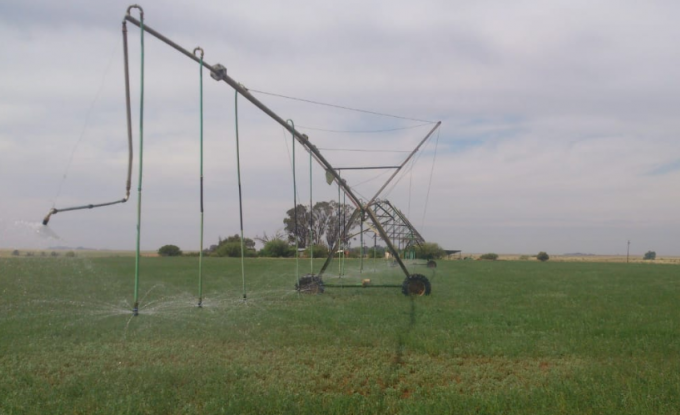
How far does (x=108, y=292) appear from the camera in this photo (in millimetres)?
15352

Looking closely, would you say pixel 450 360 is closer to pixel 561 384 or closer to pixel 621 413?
pixel 561 384

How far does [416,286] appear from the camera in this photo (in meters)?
15.1

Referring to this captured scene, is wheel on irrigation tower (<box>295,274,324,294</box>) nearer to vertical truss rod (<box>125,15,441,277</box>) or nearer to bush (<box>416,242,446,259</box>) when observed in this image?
vertical truss rod (<box>125,15,441,277</box>)

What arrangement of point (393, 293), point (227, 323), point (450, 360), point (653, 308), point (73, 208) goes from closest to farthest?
point (73, 208) < point (450, 360) < point (227, 323) < point (653, 308) < point (393, 293)

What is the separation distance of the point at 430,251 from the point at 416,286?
115 ft

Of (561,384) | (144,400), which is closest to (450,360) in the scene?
(561,384)

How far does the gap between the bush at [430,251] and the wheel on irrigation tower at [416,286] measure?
2890cm

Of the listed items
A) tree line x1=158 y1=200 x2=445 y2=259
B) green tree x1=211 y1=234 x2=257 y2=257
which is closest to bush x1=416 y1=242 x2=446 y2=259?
tree line x1=158 y1=200 x2=445 y2=259

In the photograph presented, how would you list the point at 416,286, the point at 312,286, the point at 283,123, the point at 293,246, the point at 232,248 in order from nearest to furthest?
the point at 283,123
the point at 312,286
the point at 416,286
the point at 293,246
the point at 232,248

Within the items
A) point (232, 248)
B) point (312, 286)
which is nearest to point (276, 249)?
point (232, 248)

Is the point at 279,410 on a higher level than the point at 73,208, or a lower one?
lower

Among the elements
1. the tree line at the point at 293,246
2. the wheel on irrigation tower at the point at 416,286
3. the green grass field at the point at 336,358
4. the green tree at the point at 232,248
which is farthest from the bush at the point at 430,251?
the green grass field at the point at 336,358

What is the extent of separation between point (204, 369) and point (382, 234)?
830 centimetres

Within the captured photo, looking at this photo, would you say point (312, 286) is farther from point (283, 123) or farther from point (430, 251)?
point (430, 251)
